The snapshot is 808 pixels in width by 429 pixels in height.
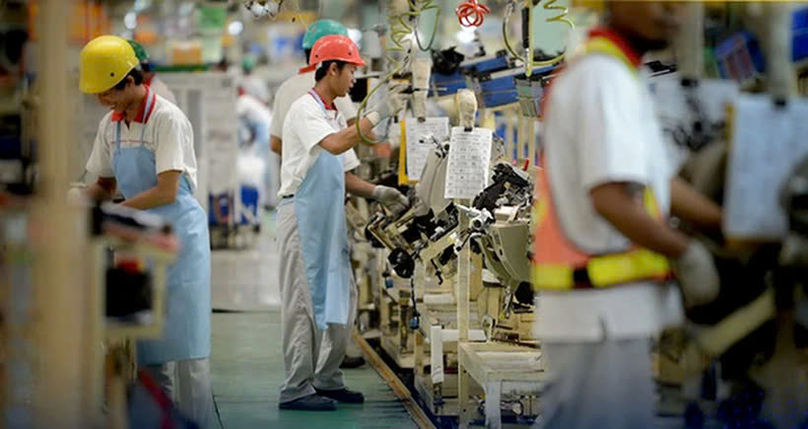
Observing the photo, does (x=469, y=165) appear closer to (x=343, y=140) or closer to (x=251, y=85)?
(x=343, y=140)

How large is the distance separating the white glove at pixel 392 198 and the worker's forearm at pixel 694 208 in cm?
367

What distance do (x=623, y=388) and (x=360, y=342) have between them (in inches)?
228

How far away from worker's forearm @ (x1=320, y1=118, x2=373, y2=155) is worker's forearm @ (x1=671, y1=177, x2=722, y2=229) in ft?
10.6

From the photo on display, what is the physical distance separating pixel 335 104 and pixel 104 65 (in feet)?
7.84

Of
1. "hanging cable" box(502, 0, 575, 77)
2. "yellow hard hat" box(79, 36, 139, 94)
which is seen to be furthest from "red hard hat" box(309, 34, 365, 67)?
"yellow hard hat" box(79, 36, 139, 94)

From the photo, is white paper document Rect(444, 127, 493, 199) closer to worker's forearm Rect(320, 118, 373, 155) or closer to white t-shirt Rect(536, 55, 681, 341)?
worker's forearm Rect(320, 118, 373, 155)

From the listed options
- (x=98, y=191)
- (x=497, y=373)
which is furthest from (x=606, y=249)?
(x=98, y=191)

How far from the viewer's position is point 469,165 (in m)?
6.02

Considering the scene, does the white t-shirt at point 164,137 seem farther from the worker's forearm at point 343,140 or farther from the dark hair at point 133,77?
the worker's forearm at point 343,140

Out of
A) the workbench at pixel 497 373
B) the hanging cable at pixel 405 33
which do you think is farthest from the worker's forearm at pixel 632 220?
the hanging cable at pixel 405 33

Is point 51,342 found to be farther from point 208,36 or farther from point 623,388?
point 208,36

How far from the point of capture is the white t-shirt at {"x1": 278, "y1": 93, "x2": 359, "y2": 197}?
6.65 m

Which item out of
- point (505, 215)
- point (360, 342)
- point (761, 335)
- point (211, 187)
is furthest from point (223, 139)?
point (761, 335)

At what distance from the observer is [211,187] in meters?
16.8
